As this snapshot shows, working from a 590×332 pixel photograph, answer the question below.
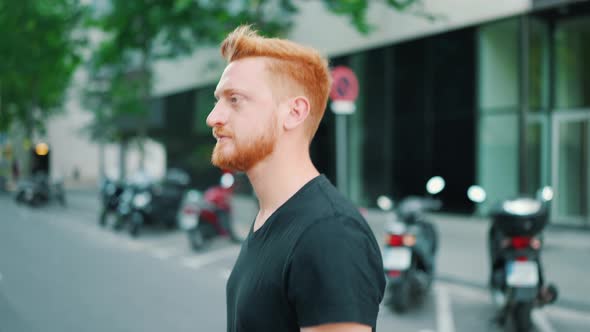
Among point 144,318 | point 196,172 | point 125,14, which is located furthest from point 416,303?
point 196,172

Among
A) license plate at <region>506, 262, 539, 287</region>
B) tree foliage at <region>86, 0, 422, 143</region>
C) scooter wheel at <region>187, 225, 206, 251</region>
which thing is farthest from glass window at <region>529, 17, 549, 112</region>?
license plate at <region>506, 262, 539, 287</region>

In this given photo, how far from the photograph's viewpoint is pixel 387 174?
13.3 meters

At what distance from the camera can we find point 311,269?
105cm

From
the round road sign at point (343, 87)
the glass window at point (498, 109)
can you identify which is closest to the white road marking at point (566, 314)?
the round road sign at point (343, 87)

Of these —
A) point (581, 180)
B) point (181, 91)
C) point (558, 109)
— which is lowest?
point (581, 180)

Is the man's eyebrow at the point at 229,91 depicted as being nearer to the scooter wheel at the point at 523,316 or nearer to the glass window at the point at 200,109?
the scooter wheel at the point at 523,316

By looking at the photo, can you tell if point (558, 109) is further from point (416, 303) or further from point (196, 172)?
point (196, 172)

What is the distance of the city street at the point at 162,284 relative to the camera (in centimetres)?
487

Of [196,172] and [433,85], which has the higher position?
[433,85]

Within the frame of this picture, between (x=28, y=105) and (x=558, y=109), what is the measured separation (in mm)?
24432

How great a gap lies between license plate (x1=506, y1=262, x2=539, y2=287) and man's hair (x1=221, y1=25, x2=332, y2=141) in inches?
136

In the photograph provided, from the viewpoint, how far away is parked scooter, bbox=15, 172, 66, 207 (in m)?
16.1

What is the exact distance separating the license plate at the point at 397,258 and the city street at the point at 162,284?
50 centimetres

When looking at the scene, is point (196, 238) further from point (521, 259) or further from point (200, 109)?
point (200, 109)
